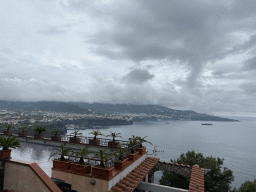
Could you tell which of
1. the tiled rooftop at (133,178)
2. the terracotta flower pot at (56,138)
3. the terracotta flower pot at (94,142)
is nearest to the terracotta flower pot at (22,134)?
the terracotta flower pot at (56,138)

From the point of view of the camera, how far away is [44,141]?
641 inches

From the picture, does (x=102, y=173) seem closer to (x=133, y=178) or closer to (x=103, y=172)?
(x=103, y=172)

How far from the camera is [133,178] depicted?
967cm

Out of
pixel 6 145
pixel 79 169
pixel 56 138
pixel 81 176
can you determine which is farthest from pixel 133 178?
pixel 56 138

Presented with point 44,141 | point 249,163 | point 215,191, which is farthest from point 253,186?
point 249,163

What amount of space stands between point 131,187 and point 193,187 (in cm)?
445

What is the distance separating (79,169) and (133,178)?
135 inches

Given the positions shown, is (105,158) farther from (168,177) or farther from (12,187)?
(168,177)

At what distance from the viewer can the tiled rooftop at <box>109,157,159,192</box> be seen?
26.9ft

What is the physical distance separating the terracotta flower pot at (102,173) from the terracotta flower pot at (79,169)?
0.38 m

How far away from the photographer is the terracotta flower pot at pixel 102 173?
754cm

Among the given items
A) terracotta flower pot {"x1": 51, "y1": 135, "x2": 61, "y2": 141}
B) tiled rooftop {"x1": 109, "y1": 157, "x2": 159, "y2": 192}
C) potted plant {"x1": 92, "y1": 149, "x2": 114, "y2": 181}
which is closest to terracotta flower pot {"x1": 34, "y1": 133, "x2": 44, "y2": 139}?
terracotta flower pot {"x1": 51, "y1": 135, "x2": 61, "y2": 141}

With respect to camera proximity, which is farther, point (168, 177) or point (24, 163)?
point (168, 177)

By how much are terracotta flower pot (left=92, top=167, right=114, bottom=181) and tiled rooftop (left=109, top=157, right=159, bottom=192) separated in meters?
0.73
